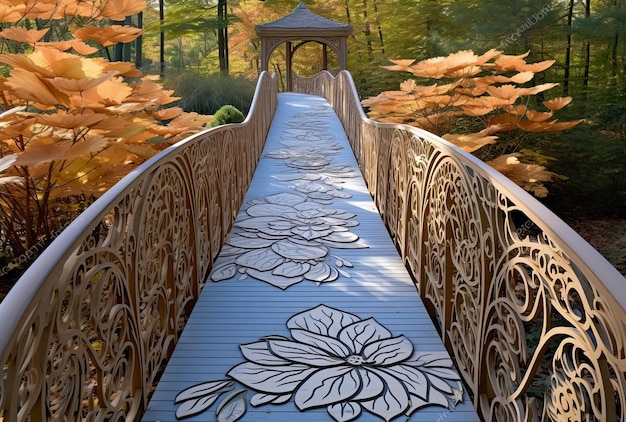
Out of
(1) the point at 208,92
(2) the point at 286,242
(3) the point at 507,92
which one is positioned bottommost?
(2) the point at 286,242

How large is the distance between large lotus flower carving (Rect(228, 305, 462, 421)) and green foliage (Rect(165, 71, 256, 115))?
42.7 ft

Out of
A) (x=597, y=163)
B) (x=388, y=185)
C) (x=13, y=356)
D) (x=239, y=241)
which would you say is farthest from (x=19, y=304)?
(x=597, y=163)

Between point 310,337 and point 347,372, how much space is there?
39 cm

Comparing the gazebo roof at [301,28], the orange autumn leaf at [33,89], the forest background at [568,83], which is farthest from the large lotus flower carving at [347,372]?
the gazebo roof at [301,28]

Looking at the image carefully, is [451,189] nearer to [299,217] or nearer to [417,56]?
[299,217]

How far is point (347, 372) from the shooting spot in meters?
2.59

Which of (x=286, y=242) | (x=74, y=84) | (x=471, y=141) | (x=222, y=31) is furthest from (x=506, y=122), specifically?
(x=222, y=31)

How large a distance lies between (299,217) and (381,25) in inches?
767

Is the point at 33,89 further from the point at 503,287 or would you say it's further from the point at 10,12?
the point at 503,287

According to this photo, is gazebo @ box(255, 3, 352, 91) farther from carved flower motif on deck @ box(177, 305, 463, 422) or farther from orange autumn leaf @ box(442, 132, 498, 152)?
carved flower motif on deck @ box(177, 305, 463, 422)

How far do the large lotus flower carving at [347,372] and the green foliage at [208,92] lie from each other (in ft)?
42.7

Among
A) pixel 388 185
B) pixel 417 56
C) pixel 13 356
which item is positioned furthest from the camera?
pixel 417 56

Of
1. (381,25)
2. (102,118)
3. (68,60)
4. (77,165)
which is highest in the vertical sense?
(381,25)

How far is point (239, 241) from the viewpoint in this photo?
463 centimetres
